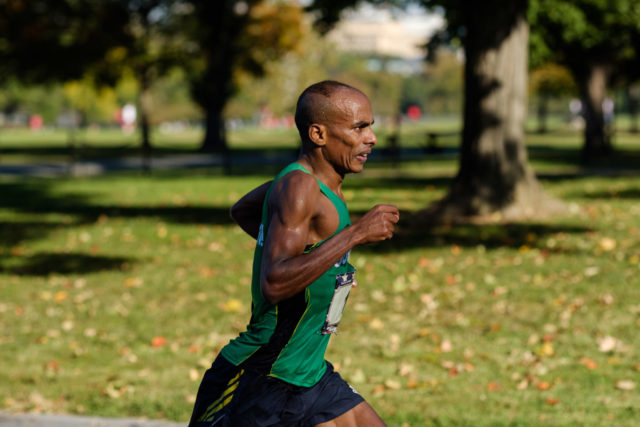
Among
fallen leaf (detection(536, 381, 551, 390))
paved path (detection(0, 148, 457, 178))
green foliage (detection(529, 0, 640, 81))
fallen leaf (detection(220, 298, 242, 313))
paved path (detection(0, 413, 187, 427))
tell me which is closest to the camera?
paved path (detection(0, 413, 187, 427))

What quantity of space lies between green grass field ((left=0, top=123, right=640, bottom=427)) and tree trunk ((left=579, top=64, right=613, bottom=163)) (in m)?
15.2

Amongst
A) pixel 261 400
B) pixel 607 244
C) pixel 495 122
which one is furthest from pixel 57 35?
pixel 261 400

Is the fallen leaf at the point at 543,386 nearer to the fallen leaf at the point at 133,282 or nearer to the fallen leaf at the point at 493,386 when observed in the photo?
the fallen leaf at the point at 493,386

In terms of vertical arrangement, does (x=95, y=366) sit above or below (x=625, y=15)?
below

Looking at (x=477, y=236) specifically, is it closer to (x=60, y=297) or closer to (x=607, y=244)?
(x=607, y=244)

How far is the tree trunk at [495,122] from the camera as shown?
1322 cm

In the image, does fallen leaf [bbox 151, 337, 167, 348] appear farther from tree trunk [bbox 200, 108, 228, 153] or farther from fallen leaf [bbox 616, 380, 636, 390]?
tree trunk [bbox 200, 108, 228, 153]

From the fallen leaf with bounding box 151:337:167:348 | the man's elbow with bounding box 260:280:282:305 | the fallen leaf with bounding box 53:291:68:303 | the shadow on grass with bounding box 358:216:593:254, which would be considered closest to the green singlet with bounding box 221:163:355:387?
the man's elbow with bounding box 260:280:282:305

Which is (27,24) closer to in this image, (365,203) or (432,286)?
(365,203)

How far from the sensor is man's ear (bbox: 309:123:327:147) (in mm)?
3000

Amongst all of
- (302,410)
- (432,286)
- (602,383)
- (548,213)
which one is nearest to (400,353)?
(602,383)

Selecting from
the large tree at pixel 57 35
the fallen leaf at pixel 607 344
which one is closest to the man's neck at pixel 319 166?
the fallen leaf at pixel 607 344

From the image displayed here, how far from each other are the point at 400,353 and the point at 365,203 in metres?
8.86

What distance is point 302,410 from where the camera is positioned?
10.4 feet
